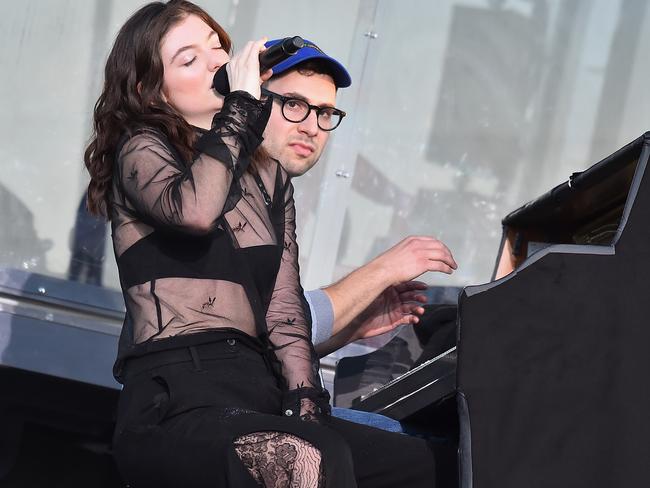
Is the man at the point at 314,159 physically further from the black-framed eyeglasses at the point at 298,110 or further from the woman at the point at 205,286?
the woman at the point at 205,286

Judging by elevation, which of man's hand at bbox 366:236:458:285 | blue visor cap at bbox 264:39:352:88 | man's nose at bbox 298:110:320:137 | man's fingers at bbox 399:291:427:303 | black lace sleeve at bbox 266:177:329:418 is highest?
blue visor cap at bbox 264:39:352:88

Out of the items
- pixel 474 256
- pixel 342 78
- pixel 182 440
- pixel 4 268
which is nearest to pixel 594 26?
pixel 474 256

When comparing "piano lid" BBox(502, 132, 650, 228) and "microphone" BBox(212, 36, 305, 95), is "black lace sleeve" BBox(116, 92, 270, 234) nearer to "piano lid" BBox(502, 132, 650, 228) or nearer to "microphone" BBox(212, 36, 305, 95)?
"microphone" BBox(212, 36, 305, 95)

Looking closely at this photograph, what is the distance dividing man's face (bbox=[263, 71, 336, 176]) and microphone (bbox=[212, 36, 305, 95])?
385mm

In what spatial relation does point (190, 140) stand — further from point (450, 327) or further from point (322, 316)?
point (450, 327)

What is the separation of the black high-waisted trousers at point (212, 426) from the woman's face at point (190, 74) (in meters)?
0.49

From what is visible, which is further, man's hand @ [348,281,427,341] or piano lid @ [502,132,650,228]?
man's hand @ [348,281,427,341]

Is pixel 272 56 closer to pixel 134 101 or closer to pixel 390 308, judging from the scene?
pixel 134 101

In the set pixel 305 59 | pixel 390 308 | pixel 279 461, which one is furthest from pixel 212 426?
pixel 305 59

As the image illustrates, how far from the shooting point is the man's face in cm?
225

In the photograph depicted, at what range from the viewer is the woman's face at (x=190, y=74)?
6.27 feet

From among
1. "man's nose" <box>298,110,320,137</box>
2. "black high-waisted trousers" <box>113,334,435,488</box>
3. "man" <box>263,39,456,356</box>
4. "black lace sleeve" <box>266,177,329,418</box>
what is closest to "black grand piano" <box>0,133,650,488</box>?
"black high-waisted trousers" <box>113,334,435,488</box>

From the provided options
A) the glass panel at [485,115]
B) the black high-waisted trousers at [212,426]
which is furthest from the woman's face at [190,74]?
the glass panel at [485,115]

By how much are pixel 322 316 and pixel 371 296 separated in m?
0.13
